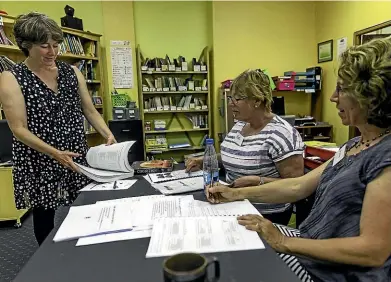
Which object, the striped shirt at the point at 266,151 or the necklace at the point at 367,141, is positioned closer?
the necklace at the point at 367,141

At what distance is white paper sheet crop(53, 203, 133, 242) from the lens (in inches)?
37.0

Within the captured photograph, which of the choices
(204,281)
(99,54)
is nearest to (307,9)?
(99,54)

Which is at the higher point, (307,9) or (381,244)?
(307,9)

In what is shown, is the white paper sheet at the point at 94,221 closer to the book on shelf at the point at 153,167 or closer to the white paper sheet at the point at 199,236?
the white paper sheet at the point at 199,236

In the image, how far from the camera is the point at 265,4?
470 centimetres

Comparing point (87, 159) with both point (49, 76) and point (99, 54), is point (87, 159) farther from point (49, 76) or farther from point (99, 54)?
point (99, 54)

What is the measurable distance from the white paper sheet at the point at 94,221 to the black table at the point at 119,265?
0.17 feet

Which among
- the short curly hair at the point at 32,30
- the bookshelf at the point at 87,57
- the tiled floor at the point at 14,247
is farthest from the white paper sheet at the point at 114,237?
the bookshelf at the point at 87,57

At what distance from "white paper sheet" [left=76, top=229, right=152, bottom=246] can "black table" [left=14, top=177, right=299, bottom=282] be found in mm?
19

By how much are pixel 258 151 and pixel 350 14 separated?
141 inches

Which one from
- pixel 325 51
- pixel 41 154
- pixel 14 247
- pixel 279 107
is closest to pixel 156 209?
pixel 41 154

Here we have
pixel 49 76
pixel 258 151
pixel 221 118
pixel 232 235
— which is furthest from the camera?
pixel 221 118

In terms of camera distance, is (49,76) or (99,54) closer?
(49,76)

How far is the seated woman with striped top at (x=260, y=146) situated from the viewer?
1.44 m
